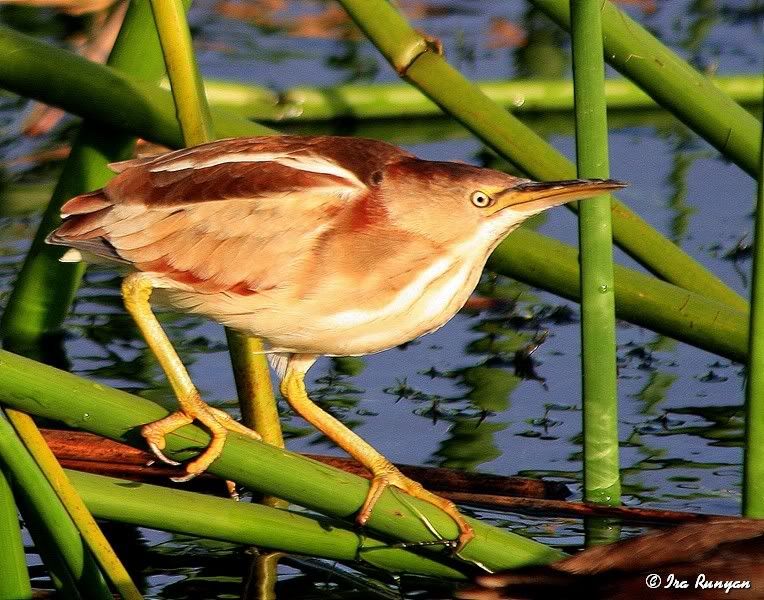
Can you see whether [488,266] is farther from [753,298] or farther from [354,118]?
[354,118]

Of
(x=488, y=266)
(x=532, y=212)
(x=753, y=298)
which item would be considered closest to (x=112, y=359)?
(x=488, y=266)

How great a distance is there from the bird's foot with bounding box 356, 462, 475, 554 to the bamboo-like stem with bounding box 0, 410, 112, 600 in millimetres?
451

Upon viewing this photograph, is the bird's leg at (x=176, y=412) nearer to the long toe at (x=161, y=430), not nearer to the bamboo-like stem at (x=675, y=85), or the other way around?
the long toe at (x=161, y=430)

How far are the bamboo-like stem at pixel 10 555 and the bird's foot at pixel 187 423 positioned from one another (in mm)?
255

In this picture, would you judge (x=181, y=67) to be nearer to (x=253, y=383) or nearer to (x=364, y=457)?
(x=253, y=383)

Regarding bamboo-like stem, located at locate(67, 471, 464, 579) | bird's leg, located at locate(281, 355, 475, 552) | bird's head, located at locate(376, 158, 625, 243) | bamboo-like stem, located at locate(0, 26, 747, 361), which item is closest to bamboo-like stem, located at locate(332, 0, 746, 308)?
bamboo-like stem, located at locate(0, 26, 747, 361)

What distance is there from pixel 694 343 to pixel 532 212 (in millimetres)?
835

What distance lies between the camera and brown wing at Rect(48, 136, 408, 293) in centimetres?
278

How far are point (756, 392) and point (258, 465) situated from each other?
79 centimetres

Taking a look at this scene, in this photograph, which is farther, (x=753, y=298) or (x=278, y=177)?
(x=278, y=177)

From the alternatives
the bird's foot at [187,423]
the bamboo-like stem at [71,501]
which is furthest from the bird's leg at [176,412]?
the bamboo-like stem at [71,501]

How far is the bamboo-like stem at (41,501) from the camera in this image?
2.22 metres

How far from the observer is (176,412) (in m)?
2.67

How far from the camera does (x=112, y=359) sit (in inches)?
178
